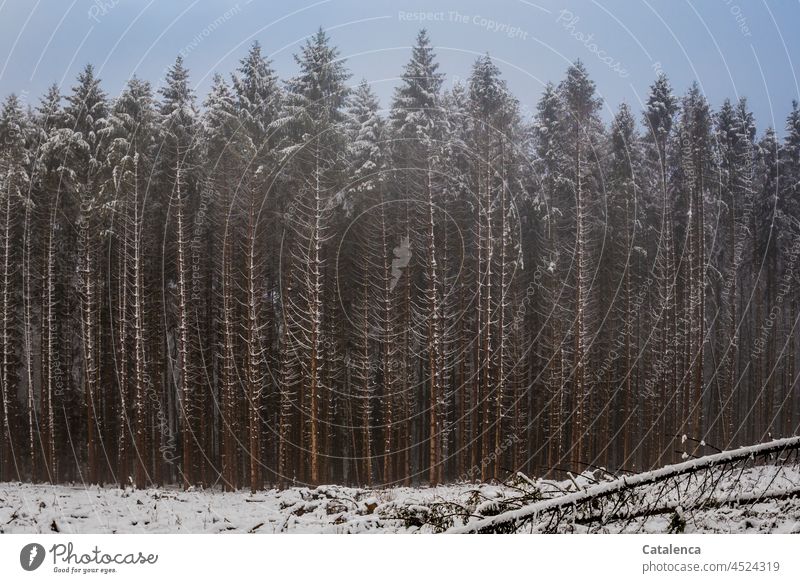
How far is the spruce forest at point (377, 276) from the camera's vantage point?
9.24 meters

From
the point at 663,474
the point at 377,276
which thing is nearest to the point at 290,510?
the point at 377,276

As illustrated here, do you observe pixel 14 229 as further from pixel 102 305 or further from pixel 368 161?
pixel 368 161

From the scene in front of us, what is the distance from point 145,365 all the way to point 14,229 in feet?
7.75

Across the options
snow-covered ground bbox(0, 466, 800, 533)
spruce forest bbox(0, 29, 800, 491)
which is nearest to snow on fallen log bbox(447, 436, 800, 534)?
snow-covered ground bbox(0, 466, 800, 533)

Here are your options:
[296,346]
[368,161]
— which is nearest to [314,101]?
[368,161]

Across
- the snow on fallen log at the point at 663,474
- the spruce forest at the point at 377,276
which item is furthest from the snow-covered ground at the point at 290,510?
the snow on fallen log at the point at 663,474

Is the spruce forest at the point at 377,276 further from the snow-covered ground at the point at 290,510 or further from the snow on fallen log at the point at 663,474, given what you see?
the snow on fallen log at the point at 663,474

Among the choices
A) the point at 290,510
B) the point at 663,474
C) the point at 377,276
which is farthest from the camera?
the point at 377,276

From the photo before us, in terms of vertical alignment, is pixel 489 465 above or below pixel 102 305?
below

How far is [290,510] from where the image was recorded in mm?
8500

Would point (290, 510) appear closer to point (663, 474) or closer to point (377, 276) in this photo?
point (377, 276)

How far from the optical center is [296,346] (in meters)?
9.52

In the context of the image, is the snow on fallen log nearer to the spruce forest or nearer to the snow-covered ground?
the snow-covered ground

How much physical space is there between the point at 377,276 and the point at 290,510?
9.81 ft
